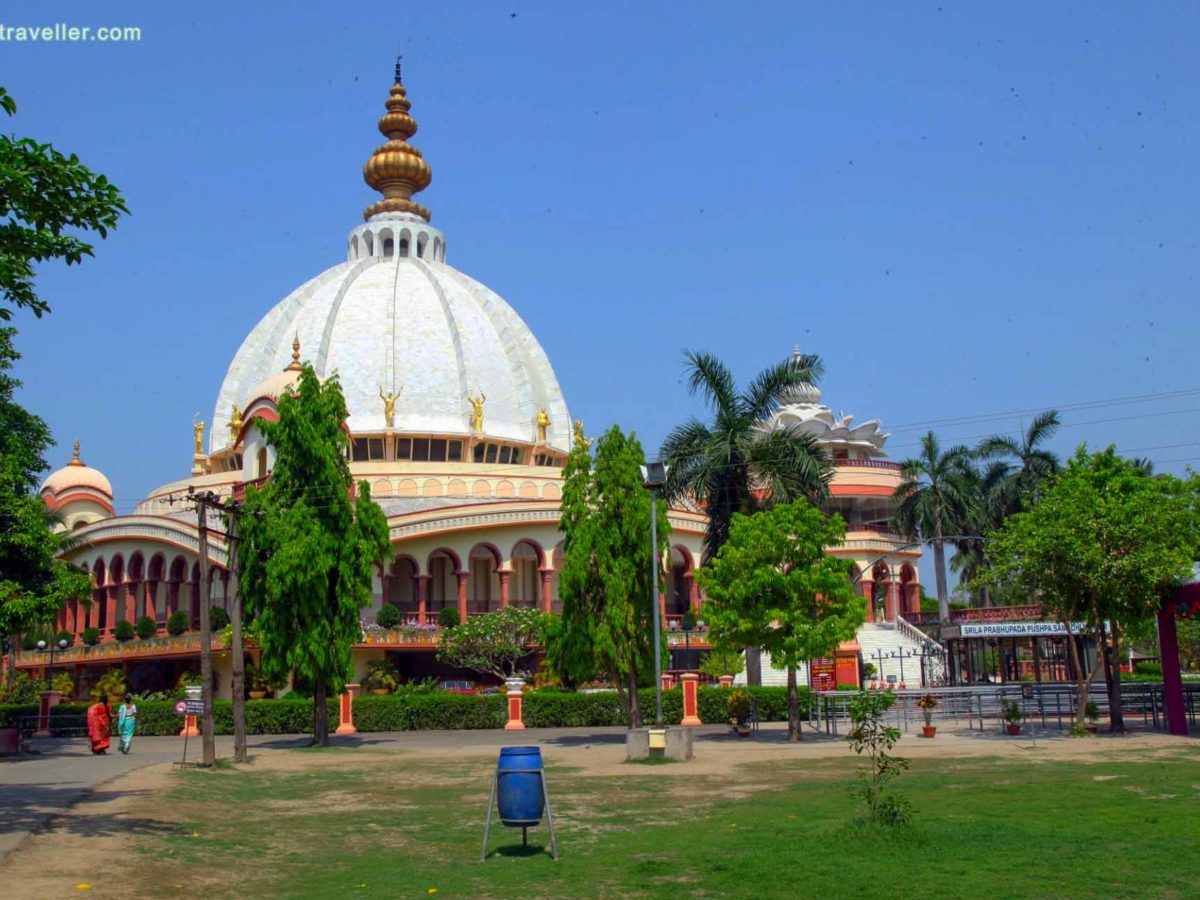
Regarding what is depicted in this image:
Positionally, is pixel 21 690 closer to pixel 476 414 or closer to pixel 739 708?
pixel 476 414

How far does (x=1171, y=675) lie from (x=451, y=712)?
2103 centimetres

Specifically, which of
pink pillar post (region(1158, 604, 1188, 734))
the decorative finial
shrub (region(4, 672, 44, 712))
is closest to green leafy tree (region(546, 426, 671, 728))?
pink pillar post (region(1158, 604, 1188, 734))

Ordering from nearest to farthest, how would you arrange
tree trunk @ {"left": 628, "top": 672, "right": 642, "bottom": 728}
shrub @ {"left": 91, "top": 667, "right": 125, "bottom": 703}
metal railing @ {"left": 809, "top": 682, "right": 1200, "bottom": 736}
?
tree trunk @ {"left": 628, "top": 672, "right": 642, "bottom": 728}, metal railing @ {"left": 809, "top": 682, "right": 1200, "bottom": 736}, shrub @ {"left": 91, "top": 667, "right": 125, "bottom": 703}

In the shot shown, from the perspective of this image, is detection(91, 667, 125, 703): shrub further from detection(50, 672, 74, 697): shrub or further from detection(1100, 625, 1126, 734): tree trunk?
detection(1100, 625, 1126, 734): tree trunk

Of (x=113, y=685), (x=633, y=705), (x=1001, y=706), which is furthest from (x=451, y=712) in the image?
(x=113, y=685)

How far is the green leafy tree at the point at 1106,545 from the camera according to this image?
29.3m

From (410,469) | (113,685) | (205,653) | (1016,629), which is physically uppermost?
(410,469)

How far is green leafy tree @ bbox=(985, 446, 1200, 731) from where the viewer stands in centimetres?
2928

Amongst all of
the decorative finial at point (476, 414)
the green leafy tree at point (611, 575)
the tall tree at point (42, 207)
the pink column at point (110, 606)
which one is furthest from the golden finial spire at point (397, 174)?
the tall tree at point (42, 207)

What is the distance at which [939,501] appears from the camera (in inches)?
2308

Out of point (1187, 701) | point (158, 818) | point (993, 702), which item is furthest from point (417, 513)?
point (158, 818)

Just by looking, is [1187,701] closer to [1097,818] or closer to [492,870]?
[1097,818]

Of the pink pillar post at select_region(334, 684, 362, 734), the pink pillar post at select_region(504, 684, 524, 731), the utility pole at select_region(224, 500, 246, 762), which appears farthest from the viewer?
the pink pillar post at select_region(504, 684, 524, 731)

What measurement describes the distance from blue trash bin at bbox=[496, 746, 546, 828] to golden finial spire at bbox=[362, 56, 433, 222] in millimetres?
68469
